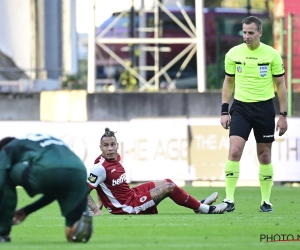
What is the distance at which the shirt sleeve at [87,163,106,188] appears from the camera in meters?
12.3

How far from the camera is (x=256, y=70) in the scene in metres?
13.2

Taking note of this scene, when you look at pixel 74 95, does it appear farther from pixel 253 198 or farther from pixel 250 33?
pixel 250 33

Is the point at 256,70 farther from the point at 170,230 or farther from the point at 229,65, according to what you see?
the point at 170,230

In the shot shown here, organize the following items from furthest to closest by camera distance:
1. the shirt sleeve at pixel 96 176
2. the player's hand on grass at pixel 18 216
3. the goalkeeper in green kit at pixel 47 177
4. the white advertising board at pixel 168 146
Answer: the white advertising board at pixel 168 146 < the shirt sleeve at pixel 96 176 < the player's hand on grass at pixel 18 216 < the goalkeeper in green kit at pixel 47 177

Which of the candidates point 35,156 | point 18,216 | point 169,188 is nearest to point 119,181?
point 169,188

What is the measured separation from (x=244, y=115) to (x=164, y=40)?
12.3m

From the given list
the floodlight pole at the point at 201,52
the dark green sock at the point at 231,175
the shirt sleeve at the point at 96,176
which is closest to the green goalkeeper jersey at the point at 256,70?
the dark green sock at the point at 231,175

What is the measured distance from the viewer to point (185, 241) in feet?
31.6

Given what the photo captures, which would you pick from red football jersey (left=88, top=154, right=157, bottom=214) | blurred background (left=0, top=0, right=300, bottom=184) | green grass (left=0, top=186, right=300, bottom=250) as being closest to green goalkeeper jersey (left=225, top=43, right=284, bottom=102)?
green grass (left=0, top=186, right=300, bottom=250)

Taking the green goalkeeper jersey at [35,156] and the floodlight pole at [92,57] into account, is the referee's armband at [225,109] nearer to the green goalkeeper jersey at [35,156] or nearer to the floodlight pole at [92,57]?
the green goalkeeper jersey at [35,156]

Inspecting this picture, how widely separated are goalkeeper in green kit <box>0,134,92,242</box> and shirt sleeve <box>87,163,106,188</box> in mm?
2833

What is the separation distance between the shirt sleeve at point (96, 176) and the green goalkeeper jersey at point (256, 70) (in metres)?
1.95

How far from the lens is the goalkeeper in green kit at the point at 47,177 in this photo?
9.13m

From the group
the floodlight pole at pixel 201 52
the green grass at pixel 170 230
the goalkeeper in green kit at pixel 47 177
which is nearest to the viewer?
the goalkeeper in green kit at pixel 47 177
